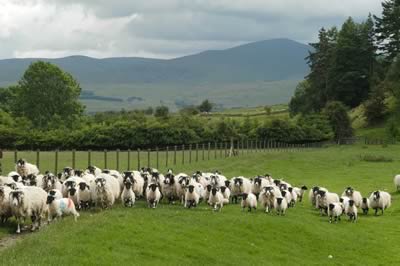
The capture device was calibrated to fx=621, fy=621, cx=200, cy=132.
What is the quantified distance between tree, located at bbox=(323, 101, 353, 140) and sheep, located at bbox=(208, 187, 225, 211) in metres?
87.0

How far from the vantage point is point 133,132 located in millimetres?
91750

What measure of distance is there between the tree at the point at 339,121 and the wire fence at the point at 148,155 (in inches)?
313

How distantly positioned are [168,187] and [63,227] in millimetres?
10690

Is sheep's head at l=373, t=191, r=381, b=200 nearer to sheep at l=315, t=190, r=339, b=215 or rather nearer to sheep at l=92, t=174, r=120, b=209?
sheep at l=315, t=190, r=339, b=215

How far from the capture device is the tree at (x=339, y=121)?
115m

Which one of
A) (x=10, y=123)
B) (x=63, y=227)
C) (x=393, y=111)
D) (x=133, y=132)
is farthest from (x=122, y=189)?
(x=393, y=111)

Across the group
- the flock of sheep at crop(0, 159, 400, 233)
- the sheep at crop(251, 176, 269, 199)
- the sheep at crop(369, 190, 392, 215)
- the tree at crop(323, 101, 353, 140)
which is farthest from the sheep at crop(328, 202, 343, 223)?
the tree at crop(323, 101, 353, 140)

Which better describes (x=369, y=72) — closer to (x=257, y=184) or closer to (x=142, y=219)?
(x=257, y=184)

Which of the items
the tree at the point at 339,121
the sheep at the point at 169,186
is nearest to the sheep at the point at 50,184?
the sheep at the point at 169,186

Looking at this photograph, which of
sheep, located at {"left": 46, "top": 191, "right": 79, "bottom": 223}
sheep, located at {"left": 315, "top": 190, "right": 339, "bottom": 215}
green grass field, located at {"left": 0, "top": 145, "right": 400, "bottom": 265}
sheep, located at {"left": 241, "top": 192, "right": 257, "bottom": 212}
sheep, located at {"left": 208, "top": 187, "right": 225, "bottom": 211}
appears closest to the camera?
green grass field, located at {"left": 0, "top": 145, "right": 400, "bottom": 265}

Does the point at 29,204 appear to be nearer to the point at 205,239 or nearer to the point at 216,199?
the point at 205,239

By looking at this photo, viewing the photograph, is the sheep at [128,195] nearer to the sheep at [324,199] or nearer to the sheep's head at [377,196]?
the sheep at [324,199]

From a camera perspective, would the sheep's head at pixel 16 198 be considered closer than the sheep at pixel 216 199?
Yes

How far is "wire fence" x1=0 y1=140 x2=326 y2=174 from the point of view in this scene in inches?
1945
